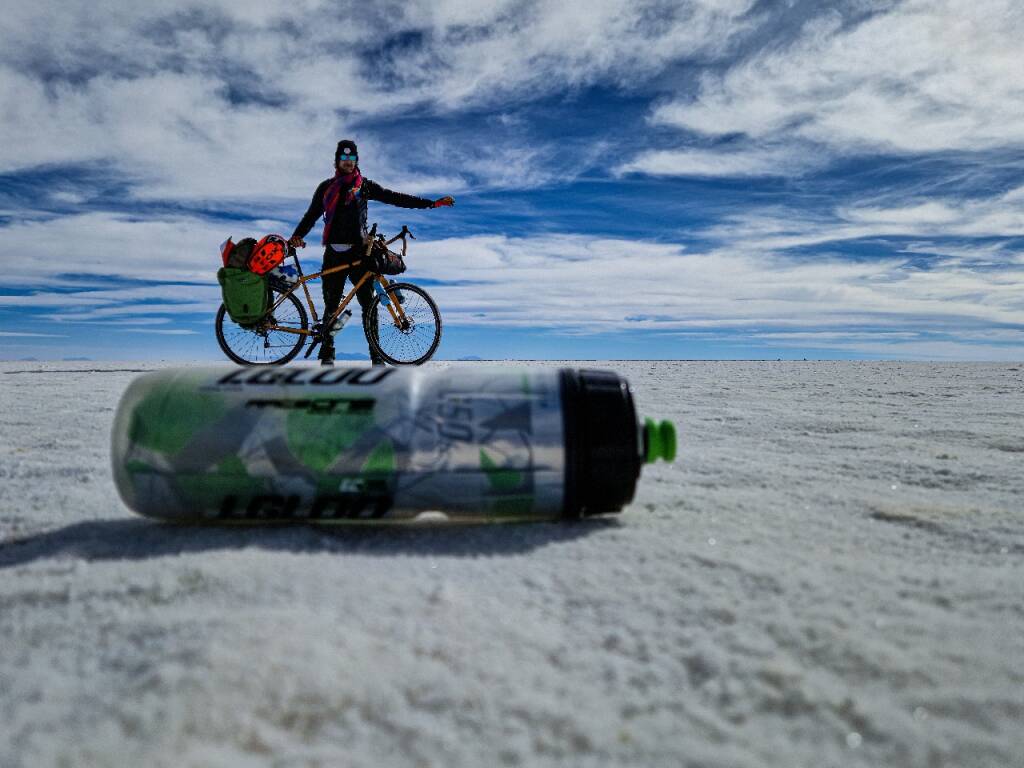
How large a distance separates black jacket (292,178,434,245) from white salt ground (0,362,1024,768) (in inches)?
154

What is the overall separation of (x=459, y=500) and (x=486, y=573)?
227 millimetres

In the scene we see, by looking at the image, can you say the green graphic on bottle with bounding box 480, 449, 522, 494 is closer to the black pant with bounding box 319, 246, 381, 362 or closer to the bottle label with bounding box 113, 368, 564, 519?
the bottle label with bounding box 113, 368, 564, 519

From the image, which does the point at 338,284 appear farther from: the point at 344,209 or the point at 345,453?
the point at 345,453

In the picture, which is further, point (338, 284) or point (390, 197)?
point (338, 284)

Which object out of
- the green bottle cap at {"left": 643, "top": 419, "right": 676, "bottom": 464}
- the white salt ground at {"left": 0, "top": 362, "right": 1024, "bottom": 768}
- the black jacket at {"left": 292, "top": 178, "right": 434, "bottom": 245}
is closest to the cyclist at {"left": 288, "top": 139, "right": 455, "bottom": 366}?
the black jacket at {"left": 292, "top": 178, "right": 434, "bottom": 245}

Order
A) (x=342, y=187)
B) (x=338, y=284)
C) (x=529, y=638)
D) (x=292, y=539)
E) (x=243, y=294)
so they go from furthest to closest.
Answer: (x=338, y=284)
(x=243, y=294)
(x=342, y=187)
(x=292, y=539)
(x=529, y=638)

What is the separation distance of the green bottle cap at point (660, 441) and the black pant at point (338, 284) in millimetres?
4454

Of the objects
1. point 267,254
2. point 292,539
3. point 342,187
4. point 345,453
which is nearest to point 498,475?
point 345,453

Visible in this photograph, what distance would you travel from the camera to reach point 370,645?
0.91m

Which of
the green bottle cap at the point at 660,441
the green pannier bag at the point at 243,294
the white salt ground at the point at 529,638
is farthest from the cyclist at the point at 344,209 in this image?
the green bottle cap at the point at 660,441

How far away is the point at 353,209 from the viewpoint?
17.4 feet

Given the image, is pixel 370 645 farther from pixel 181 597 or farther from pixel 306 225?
pixel 306 225

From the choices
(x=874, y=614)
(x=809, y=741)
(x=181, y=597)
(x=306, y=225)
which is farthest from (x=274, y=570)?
(x=306, y=225)

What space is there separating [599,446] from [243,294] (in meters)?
4.68
